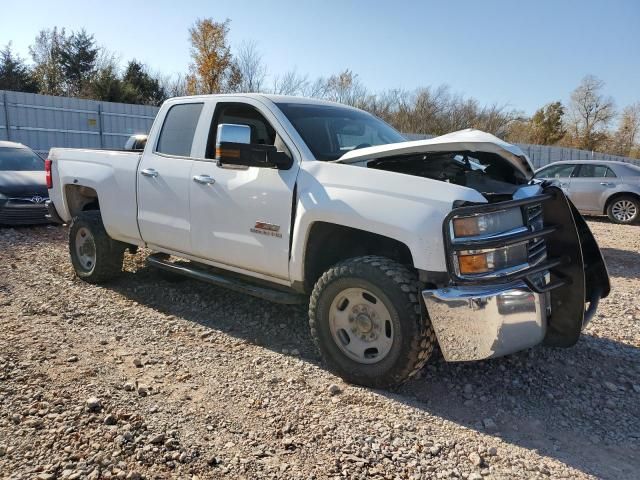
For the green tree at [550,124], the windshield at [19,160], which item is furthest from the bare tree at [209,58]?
the green tree at [550,124]

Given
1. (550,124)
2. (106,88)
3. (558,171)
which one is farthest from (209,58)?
(550,124)

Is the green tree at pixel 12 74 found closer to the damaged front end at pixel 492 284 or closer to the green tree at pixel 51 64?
the green tree at pixel 51 64

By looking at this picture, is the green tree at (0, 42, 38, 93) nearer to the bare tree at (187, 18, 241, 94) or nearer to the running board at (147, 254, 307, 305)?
the bare tree at (187, 18, 241, 94)

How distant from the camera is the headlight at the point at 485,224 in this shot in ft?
10.2

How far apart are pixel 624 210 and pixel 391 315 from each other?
11540mm

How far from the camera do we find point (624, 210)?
12.6m

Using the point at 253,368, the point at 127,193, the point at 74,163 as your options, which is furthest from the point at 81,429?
the point at 74,163

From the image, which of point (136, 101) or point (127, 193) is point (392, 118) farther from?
point (127, 193)

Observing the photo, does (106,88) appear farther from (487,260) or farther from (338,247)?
(487,260)

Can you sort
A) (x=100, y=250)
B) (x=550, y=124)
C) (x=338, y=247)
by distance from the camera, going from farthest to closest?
(x=550, y=124) < (x=100, y=250) < (x=338, y=247)

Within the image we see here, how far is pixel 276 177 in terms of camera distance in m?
3.95

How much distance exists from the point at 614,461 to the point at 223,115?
3.80 m

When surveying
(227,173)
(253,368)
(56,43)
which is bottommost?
(253,368)

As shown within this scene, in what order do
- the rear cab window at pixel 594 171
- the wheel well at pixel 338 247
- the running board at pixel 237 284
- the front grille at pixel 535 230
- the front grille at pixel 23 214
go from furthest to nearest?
the rear cab window at pixel 594 171
the front grille at pixel 23 214
the running board at pixel 237 284
the wheel well at pixel 338 247
the front grille at pixel 535 230
